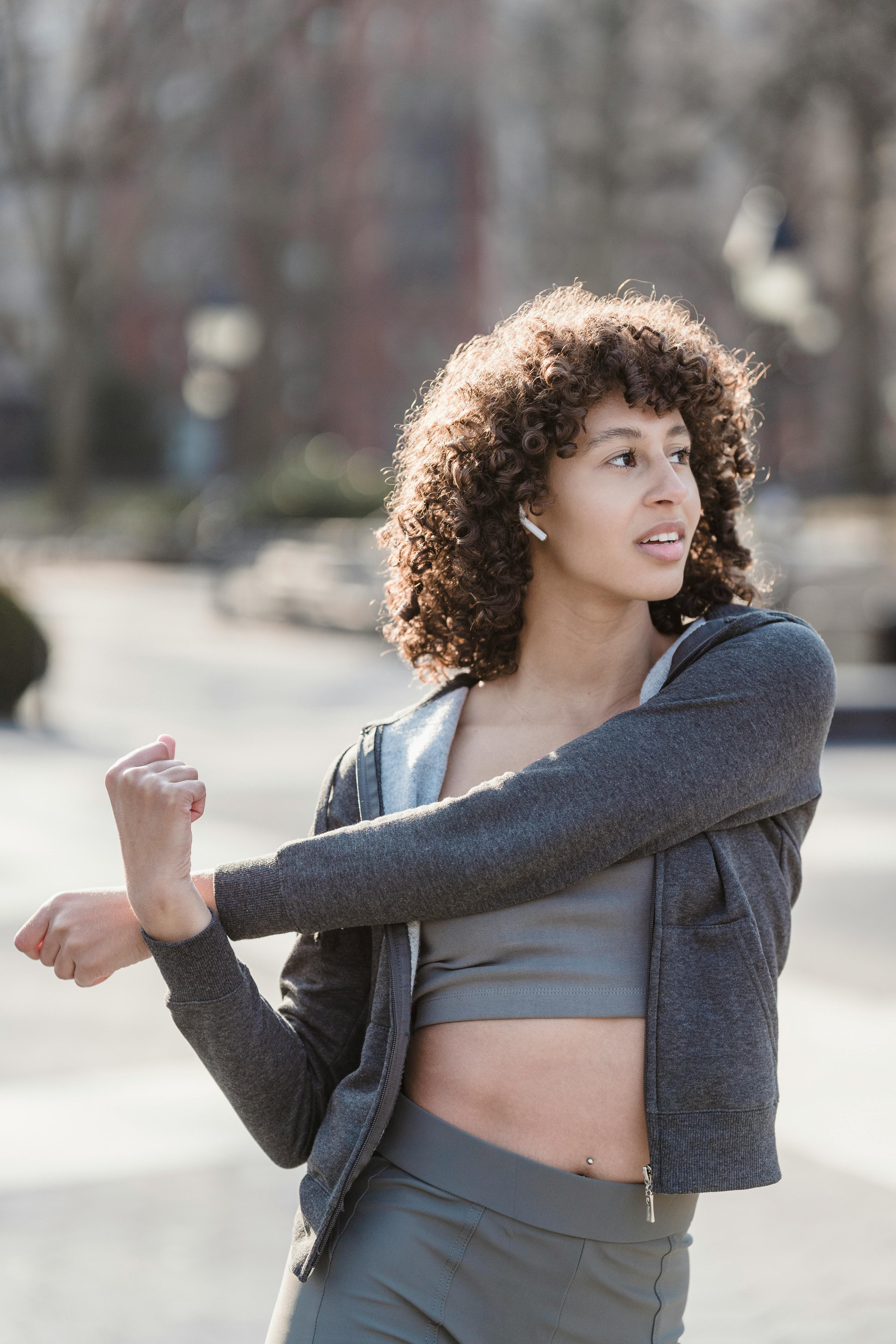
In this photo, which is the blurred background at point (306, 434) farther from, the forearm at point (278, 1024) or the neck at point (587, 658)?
the forearm at point (278, 1024)

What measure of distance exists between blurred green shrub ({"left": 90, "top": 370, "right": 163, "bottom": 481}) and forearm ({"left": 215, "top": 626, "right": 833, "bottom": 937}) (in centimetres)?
4330

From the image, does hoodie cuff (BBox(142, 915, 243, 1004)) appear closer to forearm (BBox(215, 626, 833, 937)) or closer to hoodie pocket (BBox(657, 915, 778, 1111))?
forearm (BBox(215, 626, 833, 937))

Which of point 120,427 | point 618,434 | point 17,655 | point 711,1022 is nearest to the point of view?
point 711,1022

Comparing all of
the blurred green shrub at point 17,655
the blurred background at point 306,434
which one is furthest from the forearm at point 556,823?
the blurred green shrub at point 17,655

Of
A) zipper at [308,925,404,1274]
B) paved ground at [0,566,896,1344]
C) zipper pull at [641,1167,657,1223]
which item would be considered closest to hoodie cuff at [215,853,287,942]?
zipper at [308,925,404,1274]

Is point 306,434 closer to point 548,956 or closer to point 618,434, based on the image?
point 618,434

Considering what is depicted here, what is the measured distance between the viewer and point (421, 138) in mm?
44531

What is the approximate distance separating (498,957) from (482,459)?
71 centimetres

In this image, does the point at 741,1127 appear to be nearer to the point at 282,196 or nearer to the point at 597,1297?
the point at 597,1297

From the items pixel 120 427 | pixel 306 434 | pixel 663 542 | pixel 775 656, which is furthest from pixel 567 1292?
pixel 306 434

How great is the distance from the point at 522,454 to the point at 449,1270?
1055 millimetres

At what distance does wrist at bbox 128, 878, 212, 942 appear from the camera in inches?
77.9

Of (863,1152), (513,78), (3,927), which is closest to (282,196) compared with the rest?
(513,78)

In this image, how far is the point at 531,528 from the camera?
2.26 meters
